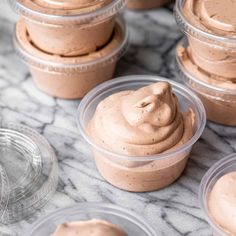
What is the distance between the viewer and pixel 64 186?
152cm

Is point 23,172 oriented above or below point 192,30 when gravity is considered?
below

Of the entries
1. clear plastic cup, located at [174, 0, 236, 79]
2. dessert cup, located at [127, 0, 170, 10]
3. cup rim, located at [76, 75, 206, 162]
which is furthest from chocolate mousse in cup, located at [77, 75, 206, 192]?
dessert cup, located at [127, 0, 170, 10]

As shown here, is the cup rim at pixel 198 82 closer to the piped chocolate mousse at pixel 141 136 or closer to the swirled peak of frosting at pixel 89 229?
the piped chocolate mousse at pixel 141 136

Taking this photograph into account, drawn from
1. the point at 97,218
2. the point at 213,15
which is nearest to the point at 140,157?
the point at 97,218

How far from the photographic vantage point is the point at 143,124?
1.41 metres

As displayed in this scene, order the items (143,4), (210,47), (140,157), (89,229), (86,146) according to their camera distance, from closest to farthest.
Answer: (89,229) < (140,157) < (210,47) < (86,146) < (143,4)

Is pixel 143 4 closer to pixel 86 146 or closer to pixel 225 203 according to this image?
pixel 86 146

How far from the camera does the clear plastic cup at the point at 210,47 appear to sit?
1.48 metres

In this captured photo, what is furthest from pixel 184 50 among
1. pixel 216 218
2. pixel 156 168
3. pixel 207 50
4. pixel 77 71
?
pixel 216 218

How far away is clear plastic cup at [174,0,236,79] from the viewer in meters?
1.48

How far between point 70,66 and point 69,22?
0.44 ft

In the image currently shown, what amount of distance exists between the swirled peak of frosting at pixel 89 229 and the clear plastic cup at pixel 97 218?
0.04 m

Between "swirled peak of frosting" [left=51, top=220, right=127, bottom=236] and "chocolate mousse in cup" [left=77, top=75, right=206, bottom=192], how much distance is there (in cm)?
18

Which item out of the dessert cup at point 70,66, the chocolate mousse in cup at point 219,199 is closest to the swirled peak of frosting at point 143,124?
the chocolate mousse in cup at point 219,199
